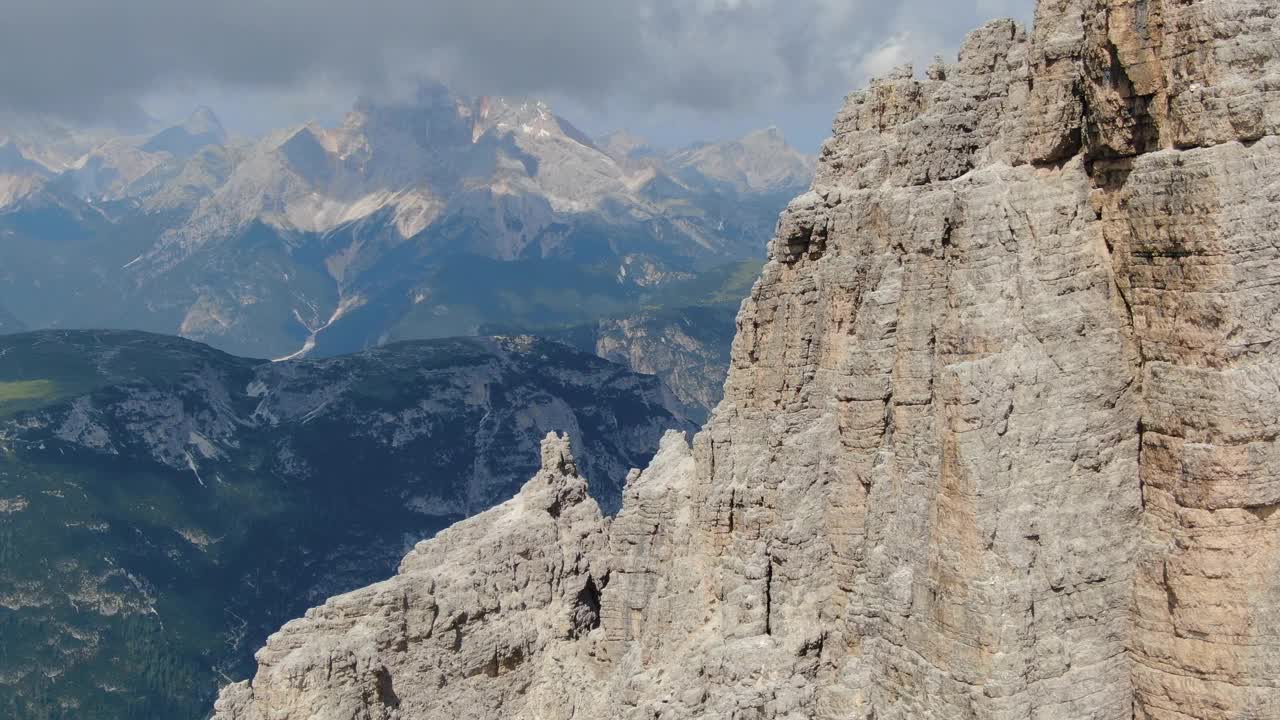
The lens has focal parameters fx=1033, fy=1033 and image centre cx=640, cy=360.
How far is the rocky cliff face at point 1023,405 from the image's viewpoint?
2189 centimetres

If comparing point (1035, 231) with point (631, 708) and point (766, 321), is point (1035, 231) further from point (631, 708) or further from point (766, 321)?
point (631, 708)

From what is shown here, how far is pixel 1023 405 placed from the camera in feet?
78.5

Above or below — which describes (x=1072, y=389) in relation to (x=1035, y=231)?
below

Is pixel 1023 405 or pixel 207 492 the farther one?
pixel 207 492

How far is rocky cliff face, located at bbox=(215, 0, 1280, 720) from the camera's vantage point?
21.9m

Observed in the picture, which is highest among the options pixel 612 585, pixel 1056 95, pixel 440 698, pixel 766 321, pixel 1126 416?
pixel 1056 95

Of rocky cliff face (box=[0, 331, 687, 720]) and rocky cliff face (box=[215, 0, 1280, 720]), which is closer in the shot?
rocky cliff face (box=[215, 0, 1280, 720])

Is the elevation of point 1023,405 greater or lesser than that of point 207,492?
greater

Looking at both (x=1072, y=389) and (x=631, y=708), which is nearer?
(x=1072, y=389)

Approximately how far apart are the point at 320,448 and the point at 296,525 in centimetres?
2291

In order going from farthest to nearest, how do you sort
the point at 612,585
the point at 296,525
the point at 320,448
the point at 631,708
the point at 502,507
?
the point at 320,448 → the point at 296,525 → the point at 502,507 → the point at 612,585 → the point at 631,708

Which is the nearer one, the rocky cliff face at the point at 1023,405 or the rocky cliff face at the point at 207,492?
the rocky cliff face at the point at 1023,405

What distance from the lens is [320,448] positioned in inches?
7082

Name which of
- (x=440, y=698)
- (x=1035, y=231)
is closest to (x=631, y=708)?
(x=440, y=698)
